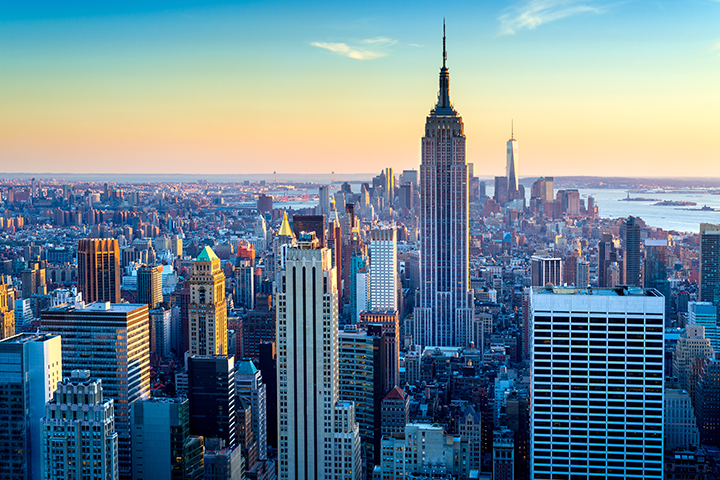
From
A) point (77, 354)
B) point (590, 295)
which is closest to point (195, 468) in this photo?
point (77, 354)

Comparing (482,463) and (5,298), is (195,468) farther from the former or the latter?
(5,298)

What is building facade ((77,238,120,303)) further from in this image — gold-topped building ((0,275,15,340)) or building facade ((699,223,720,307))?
building facade ((699,223,720,307))

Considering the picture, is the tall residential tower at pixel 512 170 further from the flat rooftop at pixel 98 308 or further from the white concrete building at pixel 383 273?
the flat rooftop at pixel 98 308

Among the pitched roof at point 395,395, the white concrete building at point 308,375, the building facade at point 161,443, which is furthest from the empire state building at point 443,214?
the white concrete building at point 308,375

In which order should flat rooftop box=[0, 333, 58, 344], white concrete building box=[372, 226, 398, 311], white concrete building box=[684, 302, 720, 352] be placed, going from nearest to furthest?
1. flat rooftop box=[0, 333, 58, 344]
2. white concrete building box=[684, 302, 720, 352]
3. white concrete building box=[372, 226, 398, 311]

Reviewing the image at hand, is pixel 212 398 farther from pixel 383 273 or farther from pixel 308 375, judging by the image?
pixel 383 273

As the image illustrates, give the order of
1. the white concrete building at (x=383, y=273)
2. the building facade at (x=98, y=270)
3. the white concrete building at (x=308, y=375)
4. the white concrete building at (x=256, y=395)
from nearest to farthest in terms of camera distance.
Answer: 1. the white concrete building at (x=308, y=375)
2. the white concrete building at (x=256, y=395)
3. the building facade at (x=98, y=270)
4. the white concrete building at (x=383, y=273)

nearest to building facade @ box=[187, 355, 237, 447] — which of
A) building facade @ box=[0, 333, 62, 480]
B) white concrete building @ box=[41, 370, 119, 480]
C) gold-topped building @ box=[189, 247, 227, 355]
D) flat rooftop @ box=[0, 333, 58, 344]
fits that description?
flat rooftop @ box=[0, 333, 58, 344]

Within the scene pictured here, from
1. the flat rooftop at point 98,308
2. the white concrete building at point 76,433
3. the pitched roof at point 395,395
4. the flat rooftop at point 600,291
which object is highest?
the flat rooftop at point 600,291
